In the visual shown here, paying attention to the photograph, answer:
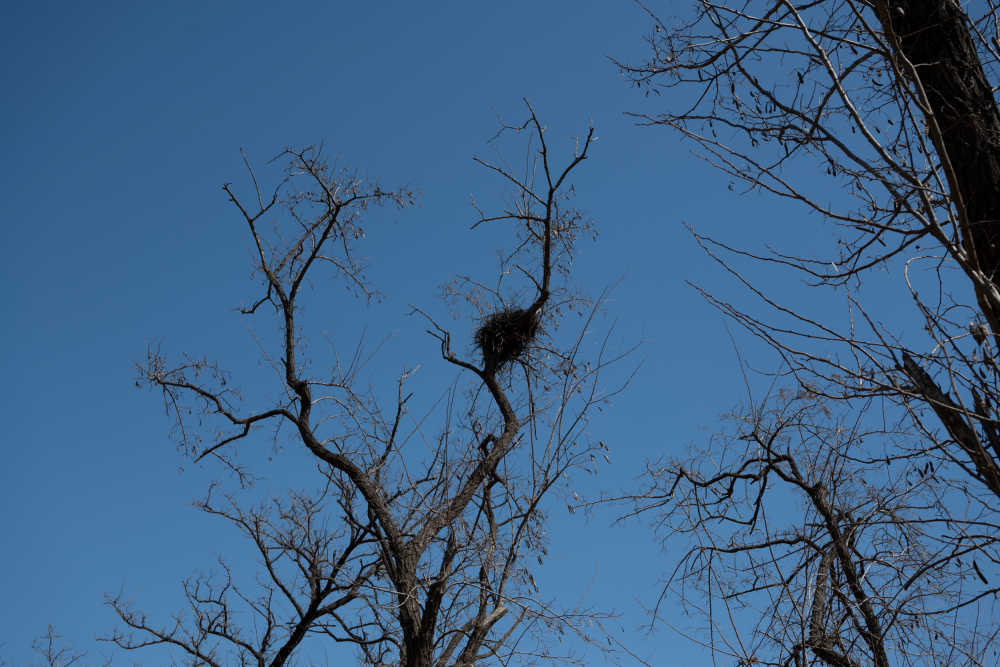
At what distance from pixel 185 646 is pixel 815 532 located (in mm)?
8117

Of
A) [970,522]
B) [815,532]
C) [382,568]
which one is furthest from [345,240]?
[970,522]

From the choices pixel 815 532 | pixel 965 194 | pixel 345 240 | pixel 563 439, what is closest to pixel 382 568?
pixel 345 240

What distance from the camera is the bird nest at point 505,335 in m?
7.45

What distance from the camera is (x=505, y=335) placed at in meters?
7.48

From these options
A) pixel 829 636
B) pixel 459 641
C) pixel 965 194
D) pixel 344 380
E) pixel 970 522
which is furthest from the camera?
pixel 344 380

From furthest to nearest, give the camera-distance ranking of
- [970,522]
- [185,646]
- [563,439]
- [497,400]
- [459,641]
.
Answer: [185,646] → [497,400] → [459,641] → [563,439] → [970,522]

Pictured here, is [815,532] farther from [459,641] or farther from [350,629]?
[350,629]

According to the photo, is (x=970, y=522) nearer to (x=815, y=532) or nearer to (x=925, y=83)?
(x=815, y=532)

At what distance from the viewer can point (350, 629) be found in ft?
24.9

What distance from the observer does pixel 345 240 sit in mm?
7438

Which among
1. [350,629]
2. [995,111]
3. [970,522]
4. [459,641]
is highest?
[350,629]

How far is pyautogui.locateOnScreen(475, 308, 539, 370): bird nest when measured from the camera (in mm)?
7445

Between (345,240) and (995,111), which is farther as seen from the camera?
(345,240)

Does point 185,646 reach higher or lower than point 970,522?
higher
